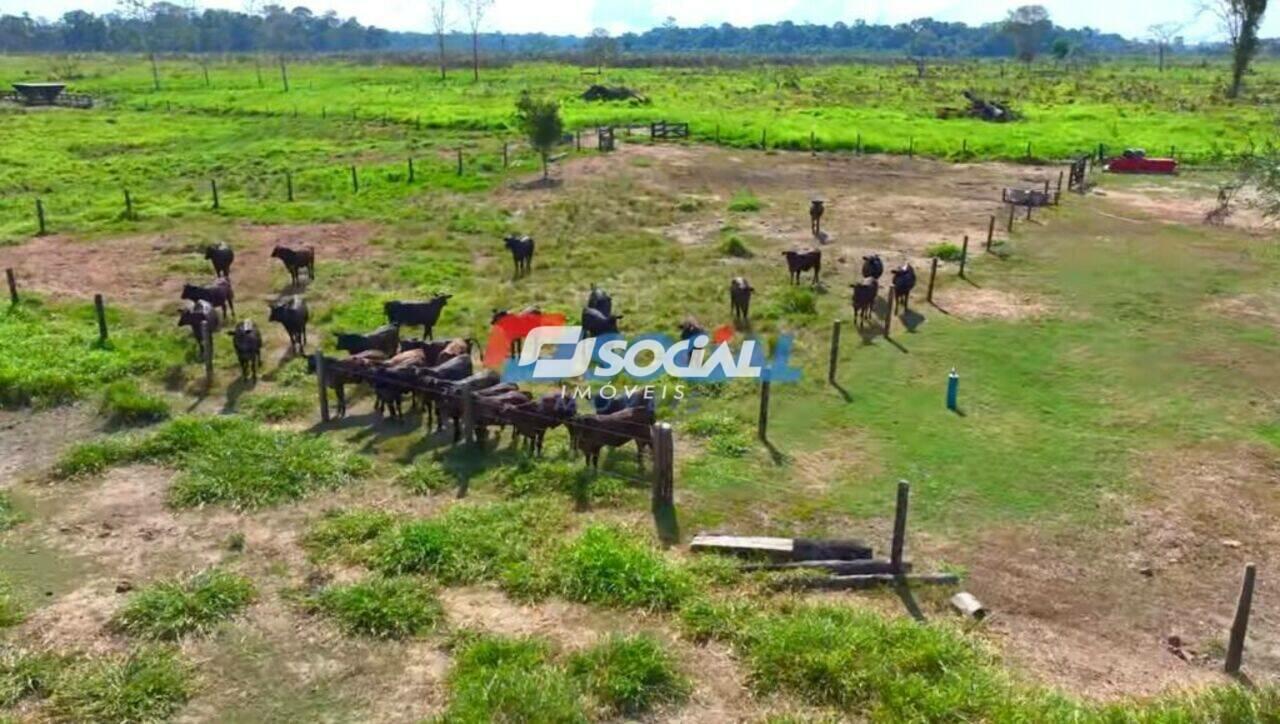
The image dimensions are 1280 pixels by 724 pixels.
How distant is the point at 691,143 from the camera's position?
4422 centimetres

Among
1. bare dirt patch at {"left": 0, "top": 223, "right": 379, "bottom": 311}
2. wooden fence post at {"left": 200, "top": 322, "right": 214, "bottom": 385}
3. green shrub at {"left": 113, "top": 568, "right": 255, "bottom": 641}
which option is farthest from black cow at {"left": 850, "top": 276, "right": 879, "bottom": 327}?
green shrub at {"left": 113, "top": 568, "right": 255, "bottom": 641}

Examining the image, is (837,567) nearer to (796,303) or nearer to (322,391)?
(322,391)

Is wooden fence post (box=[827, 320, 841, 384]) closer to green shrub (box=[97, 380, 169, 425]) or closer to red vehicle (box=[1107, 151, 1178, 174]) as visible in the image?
green shrub (box=[97, 380, 169, 425])

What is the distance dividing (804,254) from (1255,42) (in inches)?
2354

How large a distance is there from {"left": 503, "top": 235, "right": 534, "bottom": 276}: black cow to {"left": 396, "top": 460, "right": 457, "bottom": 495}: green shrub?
1035 centimetres

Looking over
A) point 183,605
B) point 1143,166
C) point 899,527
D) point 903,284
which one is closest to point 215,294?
point 183,605

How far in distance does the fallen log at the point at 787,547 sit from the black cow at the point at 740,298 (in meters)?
8.94

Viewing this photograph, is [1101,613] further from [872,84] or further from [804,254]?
[872,84]

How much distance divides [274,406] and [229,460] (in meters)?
2.20

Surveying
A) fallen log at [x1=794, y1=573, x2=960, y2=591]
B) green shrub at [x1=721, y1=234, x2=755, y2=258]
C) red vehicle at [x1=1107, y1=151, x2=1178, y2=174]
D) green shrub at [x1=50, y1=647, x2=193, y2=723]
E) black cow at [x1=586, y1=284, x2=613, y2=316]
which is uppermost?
red vehicle at [x1=1107, y1=151, x2=1178, y2=174]

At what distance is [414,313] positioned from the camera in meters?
19.0

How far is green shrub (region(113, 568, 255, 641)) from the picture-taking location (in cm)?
991

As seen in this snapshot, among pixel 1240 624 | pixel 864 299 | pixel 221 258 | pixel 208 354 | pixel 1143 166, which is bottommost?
pixel 1240 624

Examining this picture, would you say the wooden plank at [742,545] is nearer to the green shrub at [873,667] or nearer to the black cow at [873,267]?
the green shrub at [873,667]
